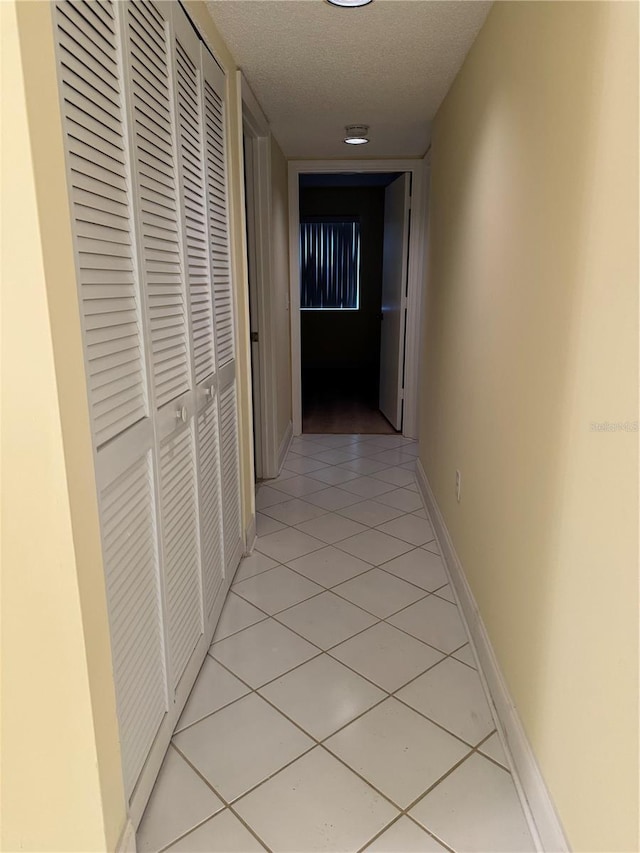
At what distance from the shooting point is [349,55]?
2.37 m

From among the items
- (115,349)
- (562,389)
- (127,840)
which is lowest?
(127,840)

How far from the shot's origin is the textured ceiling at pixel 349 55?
6.54 feet

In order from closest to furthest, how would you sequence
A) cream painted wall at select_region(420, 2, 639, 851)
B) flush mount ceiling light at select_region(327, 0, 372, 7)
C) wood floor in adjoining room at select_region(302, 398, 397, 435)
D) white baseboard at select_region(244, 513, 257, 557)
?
cream painted wall at select_region(420, 2, 639, 851)
flush mount ceiling light at select_region(327, 0, 372, 7)
white baseboard at select_region(244, 513, 257, 557)
wood floor in adjoining room at select_region(302, 398, 397, 435)

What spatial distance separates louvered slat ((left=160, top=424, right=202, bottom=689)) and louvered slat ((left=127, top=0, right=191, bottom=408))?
0.19m

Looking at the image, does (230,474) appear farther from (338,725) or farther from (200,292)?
(338,725)

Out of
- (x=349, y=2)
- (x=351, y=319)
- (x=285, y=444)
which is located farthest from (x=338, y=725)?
(x=351, y=319)

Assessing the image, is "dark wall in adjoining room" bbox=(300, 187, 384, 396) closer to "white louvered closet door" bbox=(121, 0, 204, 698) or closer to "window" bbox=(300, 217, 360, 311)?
"window" bbox=(300, 217, 360, 311)

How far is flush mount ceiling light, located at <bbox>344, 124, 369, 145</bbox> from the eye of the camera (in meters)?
3.51

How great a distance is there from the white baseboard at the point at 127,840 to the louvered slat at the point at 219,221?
5.08ft

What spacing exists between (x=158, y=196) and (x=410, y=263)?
11.1 feet

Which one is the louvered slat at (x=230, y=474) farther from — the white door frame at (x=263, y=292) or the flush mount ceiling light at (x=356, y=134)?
the flush mount ceiling light at (x=356, y=134)

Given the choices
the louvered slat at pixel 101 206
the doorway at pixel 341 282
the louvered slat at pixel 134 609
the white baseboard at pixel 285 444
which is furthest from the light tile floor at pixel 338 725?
the doorway at pixel 341 282

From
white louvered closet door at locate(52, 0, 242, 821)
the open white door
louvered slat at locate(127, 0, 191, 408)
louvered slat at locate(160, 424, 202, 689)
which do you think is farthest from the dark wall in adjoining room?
louvered slat at locate(127, 0, 191, 408)

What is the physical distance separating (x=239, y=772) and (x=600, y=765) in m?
0.96
